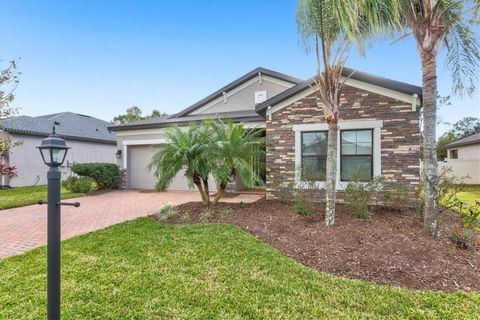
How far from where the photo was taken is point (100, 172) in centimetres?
1309

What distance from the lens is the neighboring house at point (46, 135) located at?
15.4 m

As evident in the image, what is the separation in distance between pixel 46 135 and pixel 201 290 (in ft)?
62.9

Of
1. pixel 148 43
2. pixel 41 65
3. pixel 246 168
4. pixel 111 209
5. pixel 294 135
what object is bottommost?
pixel 111 209

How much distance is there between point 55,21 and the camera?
1131 cm

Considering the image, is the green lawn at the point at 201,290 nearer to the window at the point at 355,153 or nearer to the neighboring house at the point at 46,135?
the window at the point at 355,153

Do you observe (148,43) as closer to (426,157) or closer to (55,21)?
(55,21)

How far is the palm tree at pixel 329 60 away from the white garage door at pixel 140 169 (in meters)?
10.2

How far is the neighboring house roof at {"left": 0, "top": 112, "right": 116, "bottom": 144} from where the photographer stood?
51.9 ft

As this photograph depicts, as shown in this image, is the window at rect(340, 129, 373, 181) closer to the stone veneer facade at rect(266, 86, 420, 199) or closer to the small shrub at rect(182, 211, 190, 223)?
the stone veneer facade at rect(266, 86, 420, 199)

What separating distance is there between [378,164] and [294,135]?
2973mm

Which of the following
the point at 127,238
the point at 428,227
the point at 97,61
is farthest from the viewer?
the point at 97,61

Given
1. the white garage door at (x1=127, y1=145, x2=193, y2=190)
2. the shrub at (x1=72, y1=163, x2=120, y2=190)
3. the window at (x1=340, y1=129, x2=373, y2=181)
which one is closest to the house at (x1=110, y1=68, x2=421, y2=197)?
the window at (x1=340, y1=129, x2=373, y2=181)

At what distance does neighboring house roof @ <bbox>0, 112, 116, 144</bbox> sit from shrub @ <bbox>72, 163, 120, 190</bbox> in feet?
11.3

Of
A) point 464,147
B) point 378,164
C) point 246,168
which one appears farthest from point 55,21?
point 464,147
